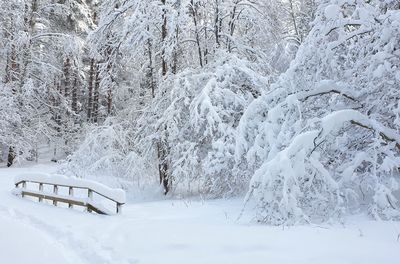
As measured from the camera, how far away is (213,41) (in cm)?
2009

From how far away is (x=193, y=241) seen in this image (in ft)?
28.2

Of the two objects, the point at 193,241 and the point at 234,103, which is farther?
the point at 234,103

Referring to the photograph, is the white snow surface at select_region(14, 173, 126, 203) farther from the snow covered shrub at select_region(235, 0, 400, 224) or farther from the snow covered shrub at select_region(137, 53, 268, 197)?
the snow covered shrub at select_region(235, 0, 400, 224)

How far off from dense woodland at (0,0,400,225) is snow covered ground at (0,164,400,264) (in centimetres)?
93

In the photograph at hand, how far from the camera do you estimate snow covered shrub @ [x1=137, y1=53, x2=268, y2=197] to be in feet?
50.8

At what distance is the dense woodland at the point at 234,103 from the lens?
9836 mm

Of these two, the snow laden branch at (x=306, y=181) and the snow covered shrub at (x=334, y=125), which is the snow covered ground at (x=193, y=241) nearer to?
the snow laden branch at (x=306, y=181)

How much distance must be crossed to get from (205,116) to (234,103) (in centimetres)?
110

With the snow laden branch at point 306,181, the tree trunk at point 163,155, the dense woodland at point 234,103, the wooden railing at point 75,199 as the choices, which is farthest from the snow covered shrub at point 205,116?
the snow laden branch at point 306,181

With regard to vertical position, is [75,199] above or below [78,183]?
below

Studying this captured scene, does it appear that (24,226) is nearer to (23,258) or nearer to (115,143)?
(23,258)

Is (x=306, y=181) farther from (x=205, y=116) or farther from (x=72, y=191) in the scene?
(x=72, y=191)

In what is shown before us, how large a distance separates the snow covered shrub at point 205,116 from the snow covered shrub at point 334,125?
3608mm

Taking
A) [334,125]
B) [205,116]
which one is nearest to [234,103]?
[205,116]
